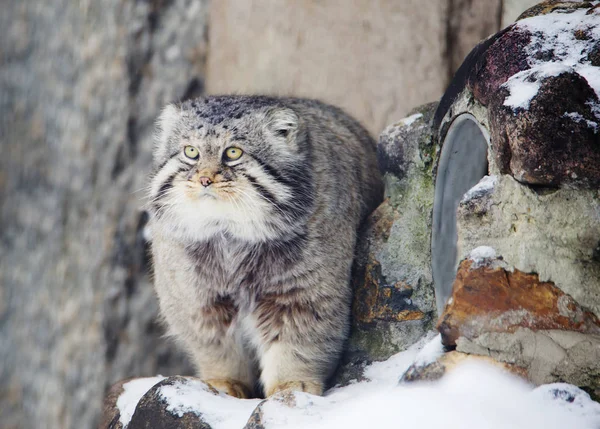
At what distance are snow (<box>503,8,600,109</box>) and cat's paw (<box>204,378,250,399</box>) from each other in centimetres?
204

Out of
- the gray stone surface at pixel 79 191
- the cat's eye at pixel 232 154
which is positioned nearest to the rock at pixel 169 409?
the cat's eye at pixel 232 154

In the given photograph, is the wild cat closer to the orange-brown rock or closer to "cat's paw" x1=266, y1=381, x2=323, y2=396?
"cat's paw" x1=266, y1=381, x2=323, y2=396

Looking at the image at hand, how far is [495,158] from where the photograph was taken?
9.60 ft

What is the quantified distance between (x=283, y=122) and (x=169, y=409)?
1468mm

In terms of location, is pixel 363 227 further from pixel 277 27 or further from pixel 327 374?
→ pixel 277 27

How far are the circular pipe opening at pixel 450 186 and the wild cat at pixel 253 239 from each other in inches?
17.9

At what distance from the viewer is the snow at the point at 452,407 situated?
2.43 meters

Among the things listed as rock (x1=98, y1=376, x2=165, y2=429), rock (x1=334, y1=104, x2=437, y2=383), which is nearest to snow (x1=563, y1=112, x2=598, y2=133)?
rock (x1=334, y1=104, x2=437, y2=383)

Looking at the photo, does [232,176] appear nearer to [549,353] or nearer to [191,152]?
[191,152]

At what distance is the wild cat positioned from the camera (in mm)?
3512

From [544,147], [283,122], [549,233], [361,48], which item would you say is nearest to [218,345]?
[283,122]

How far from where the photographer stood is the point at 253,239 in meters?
3.55

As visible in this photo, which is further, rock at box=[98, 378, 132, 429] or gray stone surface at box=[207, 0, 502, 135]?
gray stone surface at box=[207, 0, 502, 135]

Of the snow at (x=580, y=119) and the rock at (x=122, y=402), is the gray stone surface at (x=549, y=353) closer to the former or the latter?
the snow at (x=580, y=119)
